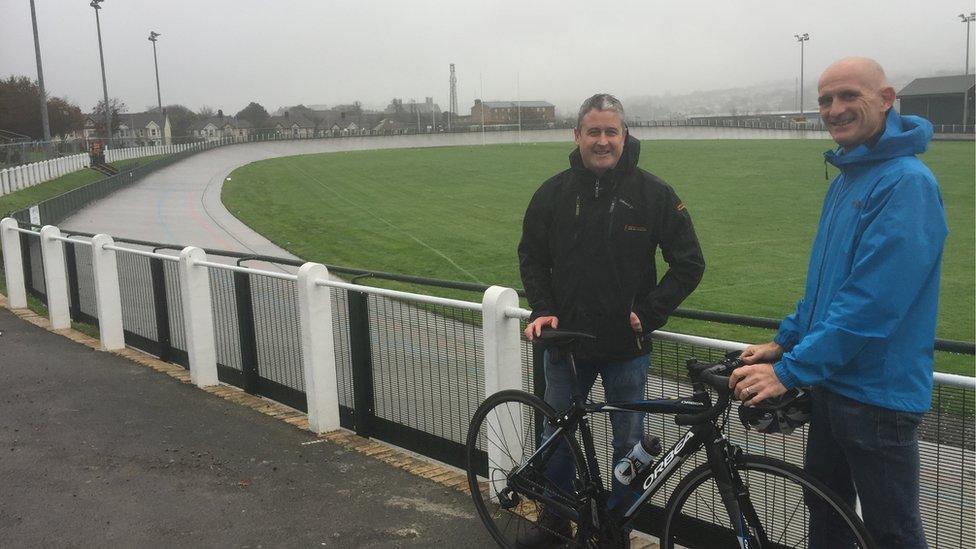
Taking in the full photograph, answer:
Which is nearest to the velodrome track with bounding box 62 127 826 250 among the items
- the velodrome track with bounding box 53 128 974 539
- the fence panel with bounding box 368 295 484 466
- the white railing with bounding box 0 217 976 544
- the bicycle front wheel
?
the velodrome track with bounding box 53 128 974 539

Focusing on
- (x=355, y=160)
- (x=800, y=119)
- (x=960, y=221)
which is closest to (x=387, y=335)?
(x=960, y=221)

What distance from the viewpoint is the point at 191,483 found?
562 cm

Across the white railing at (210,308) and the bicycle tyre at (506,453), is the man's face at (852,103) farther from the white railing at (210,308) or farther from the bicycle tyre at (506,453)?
the white railing at (210,308)

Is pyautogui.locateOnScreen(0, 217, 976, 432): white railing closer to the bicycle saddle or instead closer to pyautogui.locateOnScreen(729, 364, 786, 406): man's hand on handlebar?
the bicycle saddle

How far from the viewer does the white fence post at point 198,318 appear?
27.0ft

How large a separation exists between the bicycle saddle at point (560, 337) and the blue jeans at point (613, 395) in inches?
8.1

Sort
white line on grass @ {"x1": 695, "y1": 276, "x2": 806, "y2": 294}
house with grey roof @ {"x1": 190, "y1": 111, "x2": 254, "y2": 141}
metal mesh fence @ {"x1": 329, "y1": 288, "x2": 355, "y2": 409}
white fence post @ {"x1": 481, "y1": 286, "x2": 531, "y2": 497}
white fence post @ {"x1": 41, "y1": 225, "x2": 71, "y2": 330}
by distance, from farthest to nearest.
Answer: house with grey roof @ {"x1": 190, "y1": 111, "x2": 254, "y2": 141} < white line on grass @ {"x1": 695, "y1": 276, "x2": 806, "y2": 294} < white fence post @ {"x1": 41, "y1": 225, "x2": 71, "y2": 330} < metal mesh fence @ {"x1": 329, "y1": 288, "x2": 355, "y2": 409} < white fence post @ {"x1": 481, "y1": 286, "x2": 531, "y2": 497}

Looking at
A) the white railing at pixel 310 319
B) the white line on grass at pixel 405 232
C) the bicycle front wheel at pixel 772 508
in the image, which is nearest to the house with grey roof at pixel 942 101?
the white line on grass at pixel 405 232

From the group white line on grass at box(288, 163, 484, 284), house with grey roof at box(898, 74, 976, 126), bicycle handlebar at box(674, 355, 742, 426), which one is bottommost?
white line on grass at box(288, 163, 484, 284)

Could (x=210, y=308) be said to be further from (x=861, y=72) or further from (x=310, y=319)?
(x=861, y=72)

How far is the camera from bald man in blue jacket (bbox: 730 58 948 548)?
2.71m

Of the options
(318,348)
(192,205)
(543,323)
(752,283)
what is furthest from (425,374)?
(192,205)

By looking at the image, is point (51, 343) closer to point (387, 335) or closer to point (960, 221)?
point (387, 335)

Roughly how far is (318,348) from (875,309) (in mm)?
4660
